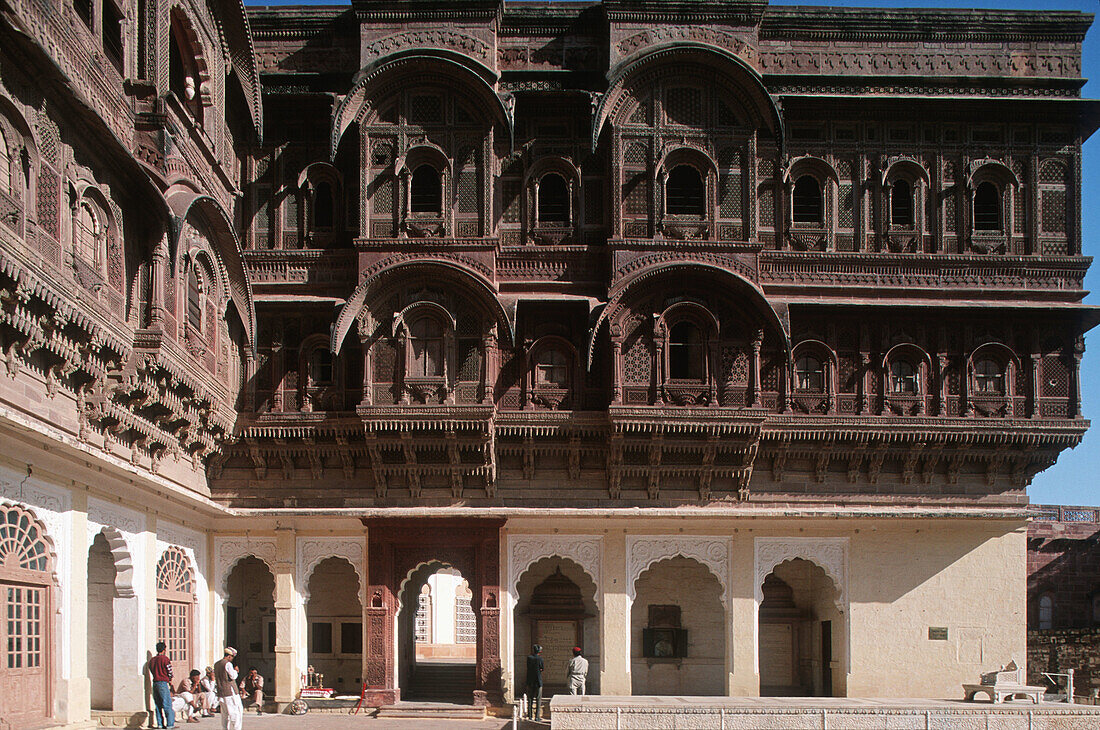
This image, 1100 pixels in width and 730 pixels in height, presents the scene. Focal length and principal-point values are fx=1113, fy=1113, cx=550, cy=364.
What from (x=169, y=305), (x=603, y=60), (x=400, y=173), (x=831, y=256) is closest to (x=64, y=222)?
(x=169, y=305)

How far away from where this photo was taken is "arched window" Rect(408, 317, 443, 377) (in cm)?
1855

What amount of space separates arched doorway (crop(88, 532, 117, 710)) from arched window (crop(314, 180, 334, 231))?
653 centimetres

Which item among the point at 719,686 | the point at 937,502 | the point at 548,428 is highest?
the point at 548,428

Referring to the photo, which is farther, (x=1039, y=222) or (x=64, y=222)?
(x=1039, y=222)

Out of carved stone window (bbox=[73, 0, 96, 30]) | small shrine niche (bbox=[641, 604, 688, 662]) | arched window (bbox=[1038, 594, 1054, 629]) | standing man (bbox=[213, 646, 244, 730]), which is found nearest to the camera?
carved stone window (bbox=[73, 0, 96, 30])

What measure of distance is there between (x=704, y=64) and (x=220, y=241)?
8521mm

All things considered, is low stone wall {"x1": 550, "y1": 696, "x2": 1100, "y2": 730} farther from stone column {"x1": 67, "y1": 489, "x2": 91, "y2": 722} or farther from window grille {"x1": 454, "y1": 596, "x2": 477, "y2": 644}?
window grille {"x1": 454, "y1": 596, "x2": 477, "y2": 644}

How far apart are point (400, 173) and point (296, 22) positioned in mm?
3469

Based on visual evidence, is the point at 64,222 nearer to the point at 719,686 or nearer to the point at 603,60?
the point at 603,60

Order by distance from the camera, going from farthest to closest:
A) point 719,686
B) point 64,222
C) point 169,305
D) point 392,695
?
point 719,686 → point 392,695 → point 169,305 → point 64,222

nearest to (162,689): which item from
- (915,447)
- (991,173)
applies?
(915,447)

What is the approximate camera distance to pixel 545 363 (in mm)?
19141

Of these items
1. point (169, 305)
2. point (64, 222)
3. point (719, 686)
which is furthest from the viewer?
point (719, 686)

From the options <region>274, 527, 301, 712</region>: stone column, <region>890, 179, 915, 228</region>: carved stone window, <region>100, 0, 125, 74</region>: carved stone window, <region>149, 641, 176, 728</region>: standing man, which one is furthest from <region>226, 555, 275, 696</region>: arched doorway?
<region>890, 179, 915, 228</region>: carved stone window
